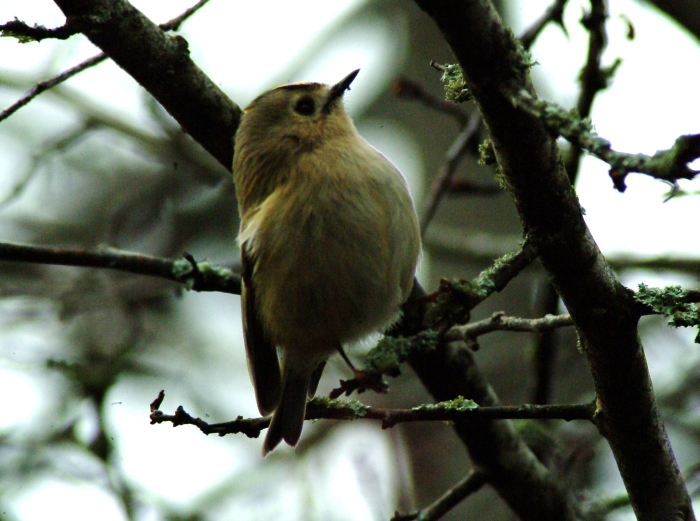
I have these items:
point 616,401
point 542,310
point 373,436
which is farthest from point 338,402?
point 373,436

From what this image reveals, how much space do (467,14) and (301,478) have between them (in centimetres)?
410

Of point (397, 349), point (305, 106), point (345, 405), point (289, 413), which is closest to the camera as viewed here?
point (397, 349)

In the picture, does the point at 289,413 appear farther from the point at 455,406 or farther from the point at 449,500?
the point at 455,406

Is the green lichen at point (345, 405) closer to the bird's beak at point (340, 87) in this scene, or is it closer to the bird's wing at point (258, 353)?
the bird's wing at point (258, 353)

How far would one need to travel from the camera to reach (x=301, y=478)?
5.12m

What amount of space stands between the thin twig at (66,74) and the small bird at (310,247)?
2.09 ft

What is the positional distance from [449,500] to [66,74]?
2239 mm

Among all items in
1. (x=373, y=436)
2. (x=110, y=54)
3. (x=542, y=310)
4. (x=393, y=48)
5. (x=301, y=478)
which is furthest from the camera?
(x=393, y=48)

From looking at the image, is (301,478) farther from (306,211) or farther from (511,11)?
(511,11)

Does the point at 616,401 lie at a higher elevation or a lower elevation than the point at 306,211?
lower

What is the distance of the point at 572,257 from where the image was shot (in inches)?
79.0

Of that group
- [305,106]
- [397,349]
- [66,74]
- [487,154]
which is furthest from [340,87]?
[397,349]

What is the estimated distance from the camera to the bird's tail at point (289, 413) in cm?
326

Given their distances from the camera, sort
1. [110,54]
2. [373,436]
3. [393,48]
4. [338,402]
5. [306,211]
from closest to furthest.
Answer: [338,402], [110,54], [306,211], [373,436], [393,48]
